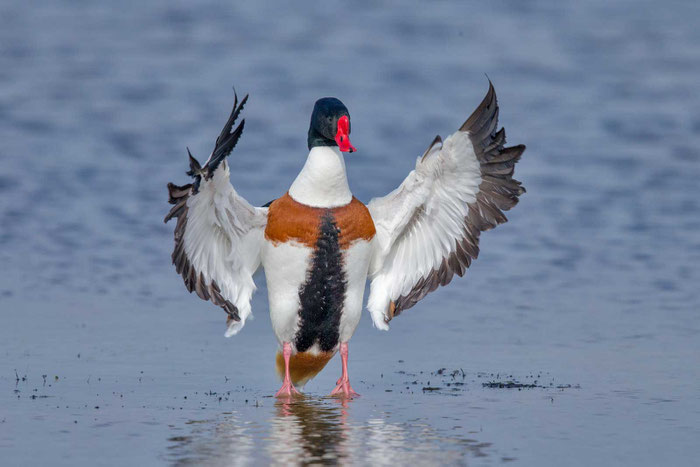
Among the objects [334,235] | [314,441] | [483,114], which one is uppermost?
[483,114]

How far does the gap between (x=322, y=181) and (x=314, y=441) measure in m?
2.35

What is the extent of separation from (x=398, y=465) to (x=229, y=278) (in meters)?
3.30

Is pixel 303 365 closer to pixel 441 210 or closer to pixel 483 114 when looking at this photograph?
pixel 441 210

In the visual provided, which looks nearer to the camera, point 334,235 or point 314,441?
point 314,441

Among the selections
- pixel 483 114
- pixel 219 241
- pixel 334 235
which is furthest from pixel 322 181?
pixel 483 114

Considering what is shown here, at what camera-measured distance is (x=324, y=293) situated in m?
10.1

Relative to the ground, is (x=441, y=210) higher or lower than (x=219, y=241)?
higher

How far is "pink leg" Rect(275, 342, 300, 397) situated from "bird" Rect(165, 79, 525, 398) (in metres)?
0.02

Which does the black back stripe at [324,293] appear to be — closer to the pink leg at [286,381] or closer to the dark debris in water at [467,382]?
the pink leg at [286,381]

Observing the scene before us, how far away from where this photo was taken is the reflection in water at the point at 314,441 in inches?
305

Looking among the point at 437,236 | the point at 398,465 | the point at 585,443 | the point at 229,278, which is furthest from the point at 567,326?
the point at 398,465

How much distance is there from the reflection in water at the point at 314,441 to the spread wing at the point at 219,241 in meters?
1.52

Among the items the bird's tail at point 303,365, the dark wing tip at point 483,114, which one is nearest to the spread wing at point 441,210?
the dark wing tip at point 483,114

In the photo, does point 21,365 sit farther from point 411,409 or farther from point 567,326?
point 567,326
